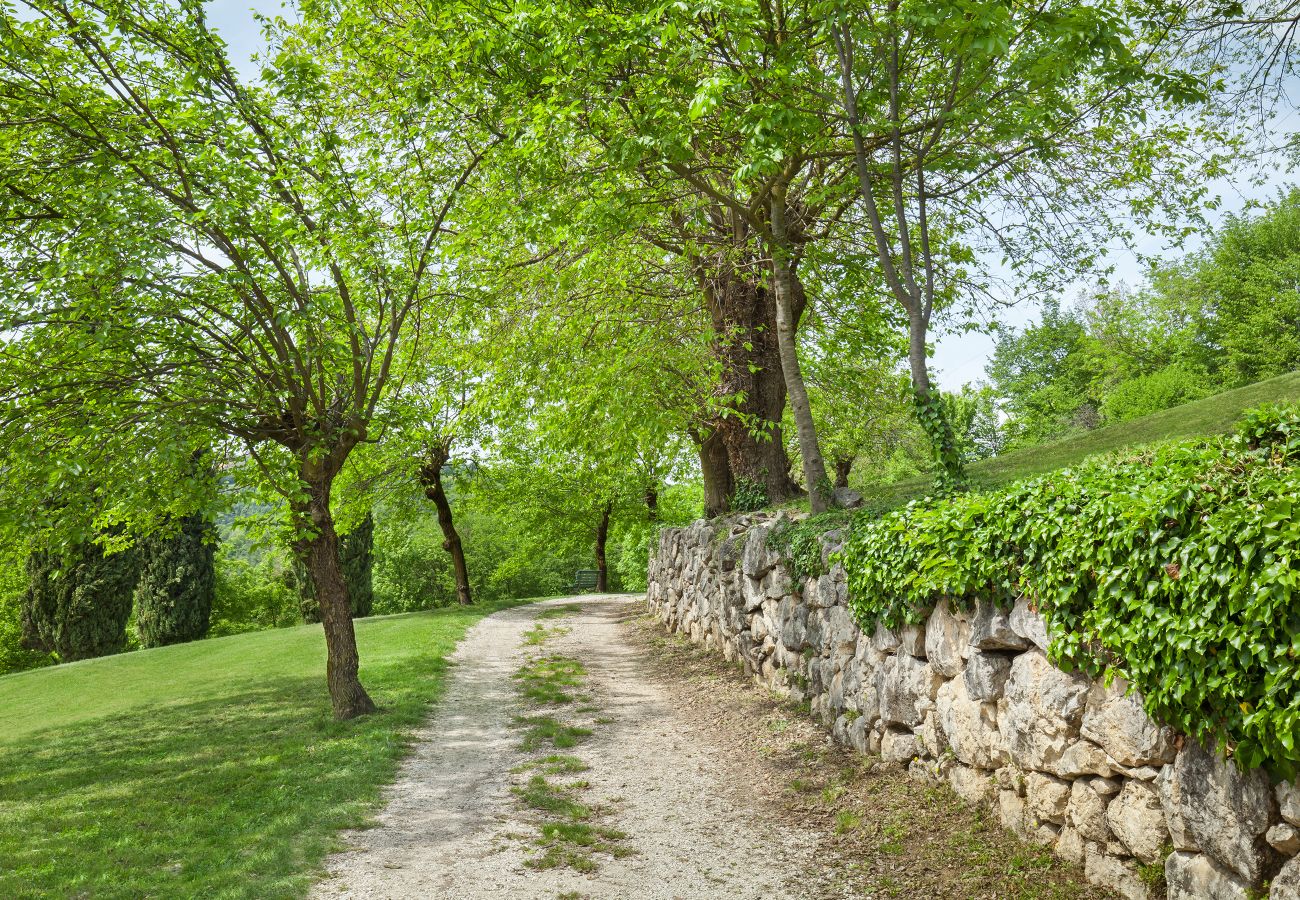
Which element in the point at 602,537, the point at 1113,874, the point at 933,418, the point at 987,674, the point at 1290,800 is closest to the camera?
the point at 1290,800

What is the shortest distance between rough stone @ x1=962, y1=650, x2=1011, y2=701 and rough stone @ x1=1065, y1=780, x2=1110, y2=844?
84 cm

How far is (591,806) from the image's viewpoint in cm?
724

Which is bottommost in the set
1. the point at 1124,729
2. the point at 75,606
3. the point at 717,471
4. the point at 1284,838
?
the point at 1284,838

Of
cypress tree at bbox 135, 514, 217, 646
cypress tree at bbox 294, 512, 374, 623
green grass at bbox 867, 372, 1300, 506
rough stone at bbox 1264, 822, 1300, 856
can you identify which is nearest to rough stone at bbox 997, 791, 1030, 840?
rough stone at bbox 1264, 822, 1300, 856

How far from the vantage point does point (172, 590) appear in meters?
26.2

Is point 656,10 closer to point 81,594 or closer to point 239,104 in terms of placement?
point 239,104

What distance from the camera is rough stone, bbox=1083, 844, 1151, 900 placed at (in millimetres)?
4336

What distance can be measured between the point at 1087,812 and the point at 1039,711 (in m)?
0.59

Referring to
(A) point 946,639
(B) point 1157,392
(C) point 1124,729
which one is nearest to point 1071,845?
(C) point 1124,729

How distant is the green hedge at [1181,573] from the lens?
3.36 meters

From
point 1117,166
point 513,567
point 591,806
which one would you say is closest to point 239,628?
point 513,567

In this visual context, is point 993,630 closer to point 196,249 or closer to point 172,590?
point 196,249

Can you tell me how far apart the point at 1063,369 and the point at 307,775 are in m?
Answer: 56.6

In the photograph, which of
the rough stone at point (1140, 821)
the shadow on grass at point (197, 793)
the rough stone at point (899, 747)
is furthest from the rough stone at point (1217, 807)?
the shadow on grass at point (197, 793)
